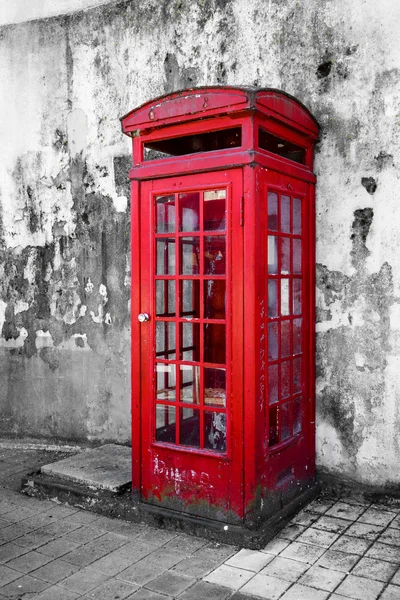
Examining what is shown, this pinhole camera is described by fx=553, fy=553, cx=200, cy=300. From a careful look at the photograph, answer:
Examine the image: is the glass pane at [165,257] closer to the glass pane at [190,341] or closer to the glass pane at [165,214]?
the glass pane at [165,214]

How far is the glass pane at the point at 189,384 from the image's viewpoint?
3.66 meters

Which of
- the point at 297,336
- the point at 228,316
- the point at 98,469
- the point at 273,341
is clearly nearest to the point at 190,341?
the point at 228,316

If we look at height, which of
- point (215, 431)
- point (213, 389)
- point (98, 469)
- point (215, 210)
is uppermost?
point (215, 210)

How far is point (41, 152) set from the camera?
548cm

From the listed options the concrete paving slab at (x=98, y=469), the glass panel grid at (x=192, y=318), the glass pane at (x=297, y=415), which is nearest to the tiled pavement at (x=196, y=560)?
the concrete paving slab at (x=98, y=469)

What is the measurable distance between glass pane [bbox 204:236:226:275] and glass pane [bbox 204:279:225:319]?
0.07m

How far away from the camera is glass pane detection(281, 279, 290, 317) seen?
12.4 feet

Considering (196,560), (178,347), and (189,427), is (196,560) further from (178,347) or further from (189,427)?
(178,347)

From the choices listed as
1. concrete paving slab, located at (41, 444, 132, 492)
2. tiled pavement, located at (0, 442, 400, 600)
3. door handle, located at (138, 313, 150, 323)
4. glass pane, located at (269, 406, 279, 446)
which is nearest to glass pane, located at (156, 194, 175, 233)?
door handle, located at (138, 313, 150, 323)

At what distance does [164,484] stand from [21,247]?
3.03 metres

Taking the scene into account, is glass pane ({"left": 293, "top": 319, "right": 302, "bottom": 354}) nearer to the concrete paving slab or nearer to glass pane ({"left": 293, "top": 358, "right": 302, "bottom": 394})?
glass pane ({"left": 293, "top": 358, "right": 302, "bottom": 394})

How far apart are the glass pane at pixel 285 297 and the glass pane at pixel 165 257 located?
2.49 ft

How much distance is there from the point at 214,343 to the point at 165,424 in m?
0.67

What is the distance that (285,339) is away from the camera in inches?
149
